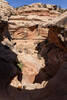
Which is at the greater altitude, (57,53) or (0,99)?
(0,99)

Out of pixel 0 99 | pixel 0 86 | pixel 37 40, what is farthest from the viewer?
pixel 37 40

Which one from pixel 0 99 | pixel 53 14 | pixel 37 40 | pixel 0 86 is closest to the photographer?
pixel 0 99

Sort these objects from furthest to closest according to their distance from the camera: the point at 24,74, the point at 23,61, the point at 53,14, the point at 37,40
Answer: the point at 53,14, the point at 37,40, the point at 23,61, the point at 24,74

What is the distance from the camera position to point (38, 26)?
27.0 m

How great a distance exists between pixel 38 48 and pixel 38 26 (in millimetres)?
4618

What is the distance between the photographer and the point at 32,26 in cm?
2664

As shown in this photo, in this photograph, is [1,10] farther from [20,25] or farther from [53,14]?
[53,14]

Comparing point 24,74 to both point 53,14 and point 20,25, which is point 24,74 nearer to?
point 20,25

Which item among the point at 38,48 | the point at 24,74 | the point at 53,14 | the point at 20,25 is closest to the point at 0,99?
the point at 24,74

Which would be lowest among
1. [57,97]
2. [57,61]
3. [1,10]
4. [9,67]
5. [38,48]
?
[38,48]

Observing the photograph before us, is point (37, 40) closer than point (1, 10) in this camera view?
No

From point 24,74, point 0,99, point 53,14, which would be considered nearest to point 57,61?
point 24,74

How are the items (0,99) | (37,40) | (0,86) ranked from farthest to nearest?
(37,40), (0,86), (0,99)

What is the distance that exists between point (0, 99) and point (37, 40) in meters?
20.9
